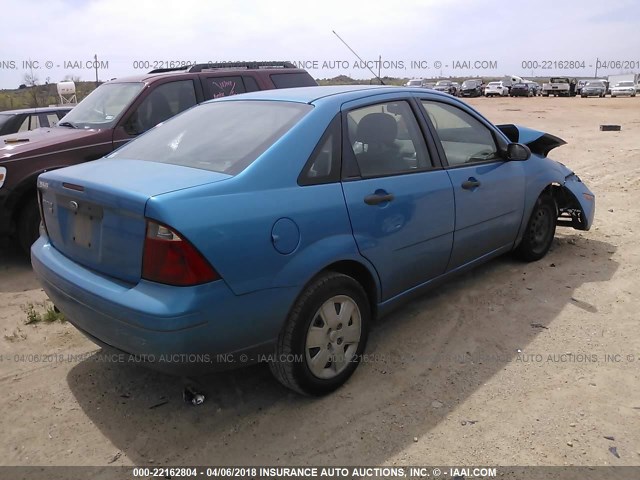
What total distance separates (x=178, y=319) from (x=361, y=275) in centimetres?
127

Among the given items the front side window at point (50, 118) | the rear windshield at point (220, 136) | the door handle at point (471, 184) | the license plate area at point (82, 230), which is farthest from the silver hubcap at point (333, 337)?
the front side window at point (50, 118)

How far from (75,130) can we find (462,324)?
15.1ft

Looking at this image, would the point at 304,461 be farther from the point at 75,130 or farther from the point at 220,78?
the point at 220,78

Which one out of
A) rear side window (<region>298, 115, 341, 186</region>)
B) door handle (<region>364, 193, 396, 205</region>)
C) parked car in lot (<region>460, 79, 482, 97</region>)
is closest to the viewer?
rear side window (<region>298, 115, 341, 186</region>)

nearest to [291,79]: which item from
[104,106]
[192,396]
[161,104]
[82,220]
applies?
[161,104]

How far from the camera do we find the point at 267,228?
8.62 feet

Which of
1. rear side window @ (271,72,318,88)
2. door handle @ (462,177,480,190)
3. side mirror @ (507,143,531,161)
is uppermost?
rear side window @ (271,72,318,88)

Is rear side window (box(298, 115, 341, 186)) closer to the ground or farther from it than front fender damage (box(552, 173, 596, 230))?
farther from it

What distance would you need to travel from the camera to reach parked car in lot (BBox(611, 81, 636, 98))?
4175 cm

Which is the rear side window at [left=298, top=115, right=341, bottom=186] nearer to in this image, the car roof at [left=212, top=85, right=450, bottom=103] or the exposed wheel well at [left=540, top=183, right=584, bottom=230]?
the car roof at [left=212, top=85, right=450, bottom=103]

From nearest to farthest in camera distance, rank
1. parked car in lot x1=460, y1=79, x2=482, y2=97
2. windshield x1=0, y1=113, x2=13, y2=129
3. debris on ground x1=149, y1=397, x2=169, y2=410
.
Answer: debris on ground x1=149, y1=397, x2=169, y2=410 < windshield x1=0, y1=113, x2=13, y2=129 < parked car in lot x1=460, y1=79, x2=482, y2=97

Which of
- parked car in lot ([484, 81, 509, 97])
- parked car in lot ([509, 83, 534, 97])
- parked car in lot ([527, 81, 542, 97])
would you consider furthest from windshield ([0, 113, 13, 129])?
parked car in lot ([527, 81, 542, 97])

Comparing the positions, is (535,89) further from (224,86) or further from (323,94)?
(323,94)

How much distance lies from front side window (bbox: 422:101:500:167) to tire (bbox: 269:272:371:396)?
4.74 feet
